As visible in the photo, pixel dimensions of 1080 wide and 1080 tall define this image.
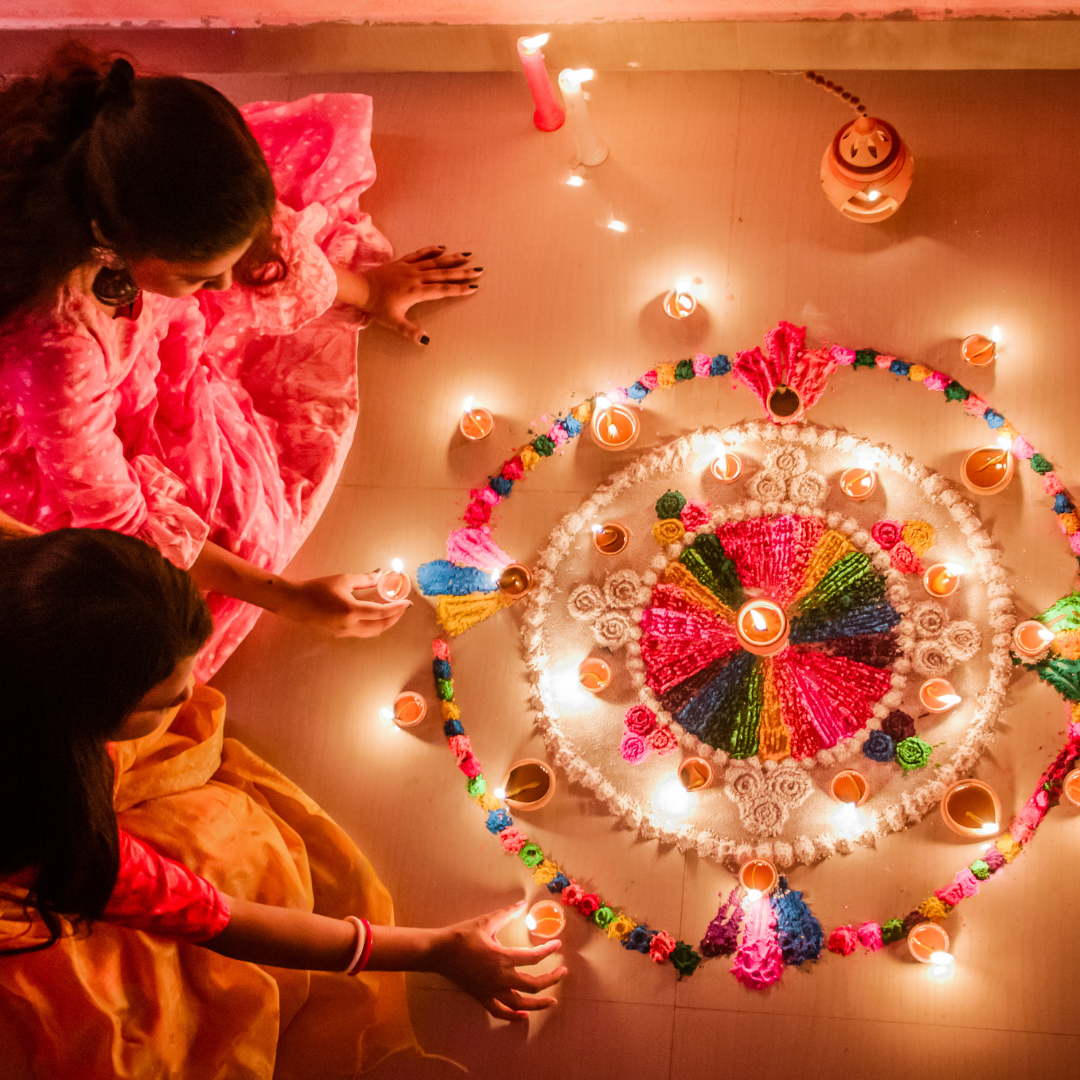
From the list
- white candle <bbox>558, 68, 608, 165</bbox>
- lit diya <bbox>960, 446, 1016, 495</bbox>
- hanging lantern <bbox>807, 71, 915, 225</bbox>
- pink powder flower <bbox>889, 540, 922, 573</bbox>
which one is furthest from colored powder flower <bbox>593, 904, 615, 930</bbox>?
white candle <bbox>558, 68, 608, 165</bbox>

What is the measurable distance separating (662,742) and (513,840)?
311mm

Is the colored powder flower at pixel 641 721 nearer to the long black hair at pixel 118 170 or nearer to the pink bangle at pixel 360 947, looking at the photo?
the pink bangle at pixel 360 947

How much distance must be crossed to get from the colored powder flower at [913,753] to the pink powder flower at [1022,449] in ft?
1.77

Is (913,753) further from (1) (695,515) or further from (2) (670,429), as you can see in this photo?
(2) (670,429)

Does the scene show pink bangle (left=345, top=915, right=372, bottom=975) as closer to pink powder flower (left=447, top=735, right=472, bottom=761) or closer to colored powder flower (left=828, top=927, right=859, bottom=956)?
pink powder flower (left=447, top=735, right=472, bottom=761)

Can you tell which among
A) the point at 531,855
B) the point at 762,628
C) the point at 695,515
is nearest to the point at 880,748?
the point at 762,628

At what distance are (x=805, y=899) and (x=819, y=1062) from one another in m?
0.24

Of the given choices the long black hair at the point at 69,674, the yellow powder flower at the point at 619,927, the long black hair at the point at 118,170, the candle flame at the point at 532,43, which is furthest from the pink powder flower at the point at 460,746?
the candle flame at the point at 532,43

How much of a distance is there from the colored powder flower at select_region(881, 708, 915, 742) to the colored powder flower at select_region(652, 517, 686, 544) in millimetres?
470

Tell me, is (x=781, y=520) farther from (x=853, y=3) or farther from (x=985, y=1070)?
(x=853, y=3)

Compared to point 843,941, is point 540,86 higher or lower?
higher

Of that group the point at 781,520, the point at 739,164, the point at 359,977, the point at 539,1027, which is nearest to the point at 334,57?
the point at 739,164

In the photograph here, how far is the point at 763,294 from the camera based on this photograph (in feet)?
5.89

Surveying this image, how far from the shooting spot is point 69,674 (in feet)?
3.20
